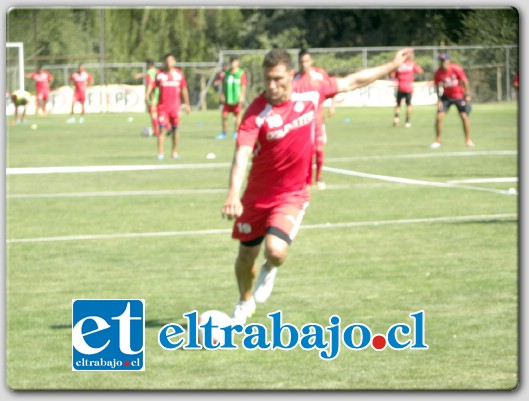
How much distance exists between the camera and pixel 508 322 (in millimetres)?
10375

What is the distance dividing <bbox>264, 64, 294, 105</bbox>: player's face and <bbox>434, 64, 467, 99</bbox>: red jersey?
733 inches

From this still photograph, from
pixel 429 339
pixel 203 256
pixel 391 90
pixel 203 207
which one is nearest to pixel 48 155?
pixel 203 207

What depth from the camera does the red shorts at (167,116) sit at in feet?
86.7

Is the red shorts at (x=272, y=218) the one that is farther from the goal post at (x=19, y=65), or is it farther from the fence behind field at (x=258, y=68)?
the fence behind field at (x=258, y=68)

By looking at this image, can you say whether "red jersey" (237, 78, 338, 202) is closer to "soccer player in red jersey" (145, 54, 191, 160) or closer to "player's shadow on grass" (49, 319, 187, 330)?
"player's shadow on grass" (49, 319, 187, 330)

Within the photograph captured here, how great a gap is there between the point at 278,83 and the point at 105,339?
7.43 ft

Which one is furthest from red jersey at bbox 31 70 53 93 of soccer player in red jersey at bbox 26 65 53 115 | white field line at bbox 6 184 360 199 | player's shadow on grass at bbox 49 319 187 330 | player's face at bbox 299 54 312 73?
player's shadow on grass at bbox 49 319 187 330

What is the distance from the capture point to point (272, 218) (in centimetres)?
1005

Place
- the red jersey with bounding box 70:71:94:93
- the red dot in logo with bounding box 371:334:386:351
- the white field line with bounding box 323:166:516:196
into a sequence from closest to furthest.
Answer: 1. the red dot in logo with bounding box 371:334:386:351
2. the white field line with bounding box 323:166:516:196
3. the red jersey with bounding box 70:71:94:93

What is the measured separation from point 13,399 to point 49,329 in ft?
9.48

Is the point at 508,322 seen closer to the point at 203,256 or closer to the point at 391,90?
the point at 203,256

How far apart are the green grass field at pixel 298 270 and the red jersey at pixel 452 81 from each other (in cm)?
219

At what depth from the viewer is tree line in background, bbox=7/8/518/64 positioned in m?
58.6

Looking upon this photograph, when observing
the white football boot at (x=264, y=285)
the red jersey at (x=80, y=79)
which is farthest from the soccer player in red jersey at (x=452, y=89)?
the red jersey at (x=80, y=79)
